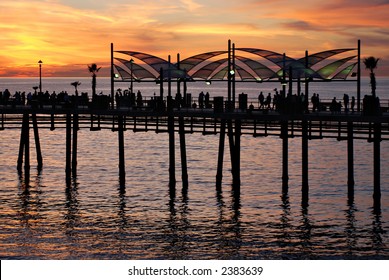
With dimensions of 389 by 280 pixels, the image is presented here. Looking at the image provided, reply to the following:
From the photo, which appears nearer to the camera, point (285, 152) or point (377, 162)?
point (377, 162)

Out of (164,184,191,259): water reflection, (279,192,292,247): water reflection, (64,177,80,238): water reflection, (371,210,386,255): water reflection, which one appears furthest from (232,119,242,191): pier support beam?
(64,177,80,238): water reflection

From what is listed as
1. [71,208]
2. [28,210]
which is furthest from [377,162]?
[28,210]

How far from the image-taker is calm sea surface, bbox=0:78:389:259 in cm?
3888

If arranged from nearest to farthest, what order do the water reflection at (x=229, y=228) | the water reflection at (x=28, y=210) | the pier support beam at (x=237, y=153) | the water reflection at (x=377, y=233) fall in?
1. the water reflection at (x=229, y=228)
2. the water reflection at (x=377, y=233)
3. the water reflection at (x=28, y=210)
4. the pier support beam at (x=237, y=153)

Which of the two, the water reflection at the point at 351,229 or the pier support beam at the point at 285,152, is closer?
the water reflection at the point at 351,229

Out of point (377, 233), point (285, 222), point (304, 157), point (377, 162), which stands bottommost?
point (377, 233)

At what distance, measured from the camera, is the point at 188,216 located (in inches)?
1844

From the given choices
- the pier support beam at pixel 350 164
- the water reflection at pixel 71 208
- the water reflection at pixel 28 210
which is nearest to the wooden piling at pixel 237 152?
the pier support beam at pixel 350 164

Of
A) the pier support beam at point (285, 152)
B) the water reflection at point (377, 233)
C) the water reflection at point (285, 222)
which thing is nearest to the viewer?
the water reflection at point (377, 233)

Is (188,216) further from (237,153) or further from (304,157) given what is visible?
(304,157)

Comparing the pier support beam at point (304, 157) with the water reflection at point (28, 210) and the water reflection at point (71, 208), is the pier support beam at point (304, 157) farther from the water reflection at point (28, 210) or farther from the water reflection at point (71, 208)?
the water reflection at point (28, 210)

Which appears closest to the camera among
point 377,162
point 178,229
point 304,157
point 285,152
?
point 178,229

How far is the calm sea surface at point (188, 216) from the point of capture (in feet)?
128
